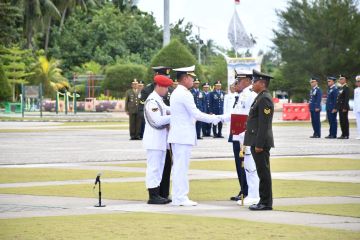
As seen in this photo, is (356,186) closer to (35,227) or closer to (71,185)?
(71,185)

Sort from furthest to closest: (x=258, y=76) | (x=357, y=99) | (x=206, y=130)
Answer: (x=206, y=130)
(x=357, y=99)
(x=258, y=76)

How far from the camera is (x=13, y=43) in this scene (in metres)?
88.6

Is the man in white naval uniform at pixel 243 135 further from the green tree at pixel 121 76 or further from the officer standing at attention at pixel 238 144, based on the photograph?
the green tree at pixel 121 76

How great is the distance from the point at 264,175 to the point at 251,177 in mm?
963

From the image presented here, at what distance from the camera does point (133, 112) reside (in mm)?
35125

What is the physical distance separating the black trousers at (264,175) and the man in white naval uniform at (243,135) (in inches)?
28.4

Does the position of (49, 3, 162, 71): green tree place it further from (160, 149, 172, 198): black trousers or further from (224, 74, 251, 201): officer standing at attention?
(224, 74, 251, 201): officer standing at attention

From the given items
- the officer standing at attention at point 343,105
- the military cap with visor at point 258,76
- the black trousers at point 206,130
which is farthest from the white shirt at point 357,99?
the military cap with visor at point 258,76

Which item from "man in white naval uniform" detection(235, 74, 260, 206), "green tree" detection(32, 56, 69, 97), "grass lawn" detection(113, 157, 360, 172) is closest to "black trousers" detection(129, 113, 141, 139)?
"grass lawn" detection(113, 157, 360, 172)

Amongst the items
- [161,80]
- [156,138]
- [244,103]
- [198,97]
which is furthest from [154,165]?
[198,97]

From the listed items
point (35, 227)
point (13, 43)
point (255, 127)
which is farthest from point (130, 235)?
point (13, 43)

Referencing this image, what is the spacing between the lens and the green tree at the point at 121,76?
77.1 meters

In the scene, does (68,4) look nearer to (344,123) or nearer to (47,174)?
(344,123)

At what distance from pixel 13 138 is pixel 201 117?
21.7 metres
